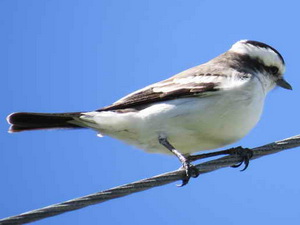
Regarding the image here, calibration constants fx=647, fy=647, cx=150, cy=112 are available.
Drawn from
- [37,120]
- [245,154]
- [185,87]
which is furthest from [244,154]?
[37,120]

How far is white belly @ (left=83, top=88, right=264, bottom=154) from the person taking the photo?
8203 mm

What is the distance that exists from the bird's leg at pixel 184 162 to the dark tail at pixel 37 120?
1356mm

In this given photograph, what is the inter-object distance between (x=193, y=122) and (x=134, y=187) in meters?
1.97

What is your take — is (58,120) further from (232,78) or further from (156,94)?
(232,78)

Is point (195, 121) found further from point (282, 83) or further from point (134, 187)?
point (282, 83)

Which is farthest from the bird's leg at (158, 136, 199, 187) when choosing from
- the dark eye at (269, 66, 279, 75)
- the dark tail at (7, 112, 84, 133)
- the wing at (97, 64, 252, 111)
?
the dark eye at (269, 66, 279, 75)

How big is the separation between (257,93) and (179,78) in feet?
3.78

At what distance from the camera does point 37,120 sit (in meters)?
Answer: 9.10

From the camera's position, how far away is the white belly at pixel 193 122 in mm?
8203

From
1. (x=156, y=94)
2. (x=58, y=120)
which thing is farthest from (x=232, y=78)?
(x=58, y=120)

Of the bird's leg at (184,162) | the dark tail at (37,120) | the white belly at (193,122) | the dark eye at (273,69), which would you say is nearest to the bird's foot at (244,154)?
the white belly at (193,122)

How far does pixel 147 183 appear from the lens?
659 centimetres

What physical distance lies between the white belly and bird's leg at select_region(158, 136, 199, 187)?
7 centimetres

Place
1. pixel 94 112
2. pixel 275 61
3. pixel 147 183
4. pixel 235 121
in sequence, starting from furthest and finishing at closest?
1. pixel 275 61
2. pixel 94 112
3. pixel 235 121
4. pixel 147 183
